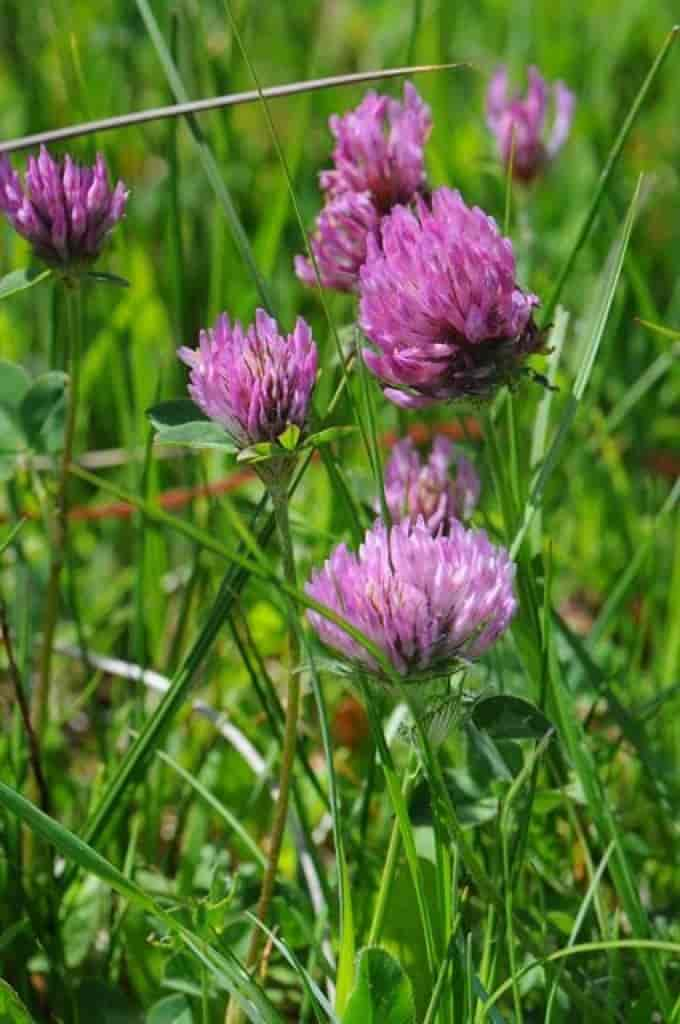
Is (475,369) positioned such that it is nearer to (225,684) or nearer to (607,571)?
(225,684)

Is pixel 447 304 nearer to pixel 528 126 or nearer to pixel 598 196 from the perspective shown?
pixel 598 196

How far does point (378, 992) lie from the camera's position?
33.7 inches

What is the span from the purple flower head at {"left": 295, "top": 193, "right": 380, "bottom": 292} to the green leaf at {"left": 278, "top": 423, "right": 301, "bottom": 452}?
0.74 ft

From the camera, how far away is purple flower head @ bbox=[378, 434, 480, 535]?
1123 millimetres

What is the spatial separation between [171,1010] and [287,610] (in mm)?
331

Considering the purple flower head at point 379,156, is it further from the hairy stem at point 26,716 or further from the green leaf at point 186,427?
the hairy stem at point 26,716

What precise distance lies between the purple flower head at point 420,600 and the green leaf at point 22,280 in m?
0.31

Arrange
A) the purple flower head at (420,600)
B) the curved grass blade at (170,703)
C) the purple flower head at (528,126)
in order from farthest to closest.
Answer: the purple flower head at (528,126)
the curved grass blade at (170,703)
the purple flower head at (420,600)

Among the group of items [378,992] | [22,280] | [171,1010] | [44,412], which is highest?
[22,280]

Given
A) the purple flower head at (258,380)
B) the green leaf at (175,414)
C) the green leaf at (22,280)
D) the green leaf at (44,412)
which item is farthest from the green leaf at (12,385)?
the purple flower head at (258,380)

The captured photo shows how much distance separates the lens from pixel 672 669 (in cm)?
139

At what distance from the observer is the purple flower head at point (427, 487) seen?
1.12 m

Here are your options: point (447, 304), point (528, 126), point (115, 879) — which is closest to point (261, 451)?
point (447, 304)

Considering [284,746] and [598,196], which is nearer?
[284,746]
